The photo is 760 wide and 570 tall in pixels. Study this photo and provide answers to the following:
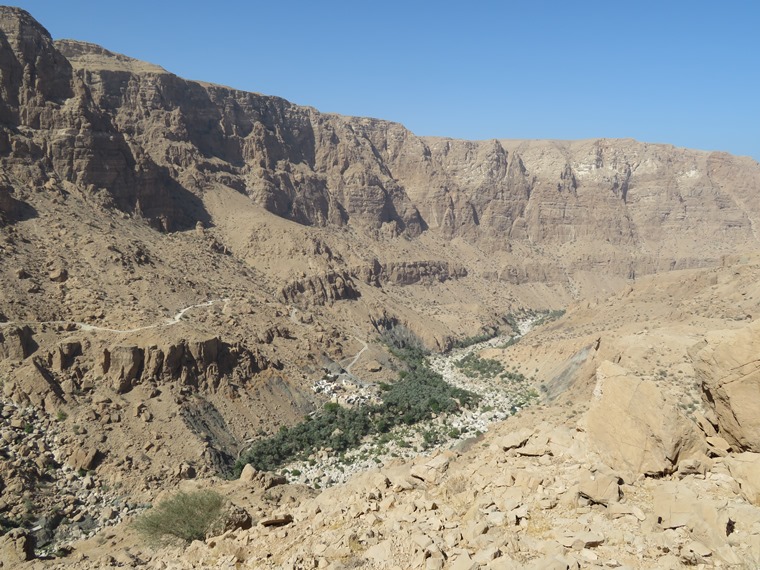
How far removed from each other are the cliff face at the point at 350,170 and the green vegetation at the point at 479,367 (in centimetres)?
4220

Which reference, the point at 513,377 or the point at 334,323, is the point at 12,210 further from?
the point at 513,377

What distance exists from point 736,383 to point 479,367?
5500 cm

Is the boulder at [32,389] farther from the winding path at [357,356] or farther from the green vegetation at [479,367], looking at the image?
the green vegetation at [479,367]

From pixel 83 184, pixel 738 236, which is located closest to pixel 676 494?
pixel 83 184

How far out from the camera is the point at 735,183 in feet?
532

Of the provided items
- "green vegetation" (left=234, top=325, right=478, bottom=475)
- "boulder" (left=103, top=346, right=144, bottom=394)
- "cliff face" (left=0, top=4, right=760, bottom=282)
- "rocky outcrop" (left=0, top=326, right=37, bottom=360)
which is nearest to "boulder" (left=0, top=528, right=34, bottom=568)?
"green vegetation" (left=234, top=325, right=478, bottom=475)

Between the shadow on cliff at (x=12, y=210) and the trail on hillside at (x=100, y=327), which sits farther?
the shadow on cliff at (x=12, y=210)

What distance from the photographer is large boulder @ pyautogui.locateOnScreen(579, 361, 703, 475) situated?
13906 millimetres

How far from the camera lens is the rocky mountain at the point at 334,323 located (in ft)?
44.5

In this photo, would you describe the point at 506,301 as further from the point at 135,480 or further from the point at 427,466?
the point at 427,466

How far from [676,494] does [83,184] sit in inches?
2718

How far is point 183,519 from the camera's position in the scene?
2098 centimetres

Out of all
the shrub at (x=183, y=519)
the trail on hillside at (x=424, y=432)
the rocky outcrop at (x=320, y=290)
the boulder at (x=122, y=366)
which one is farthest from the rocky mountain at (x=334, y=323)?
the shrub at (x=183, y=519)

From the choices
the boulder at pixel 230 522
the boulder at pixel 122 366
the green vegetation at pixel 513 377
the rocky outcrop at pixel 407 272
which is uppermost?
the rocky outcrop at pixel 407 272
